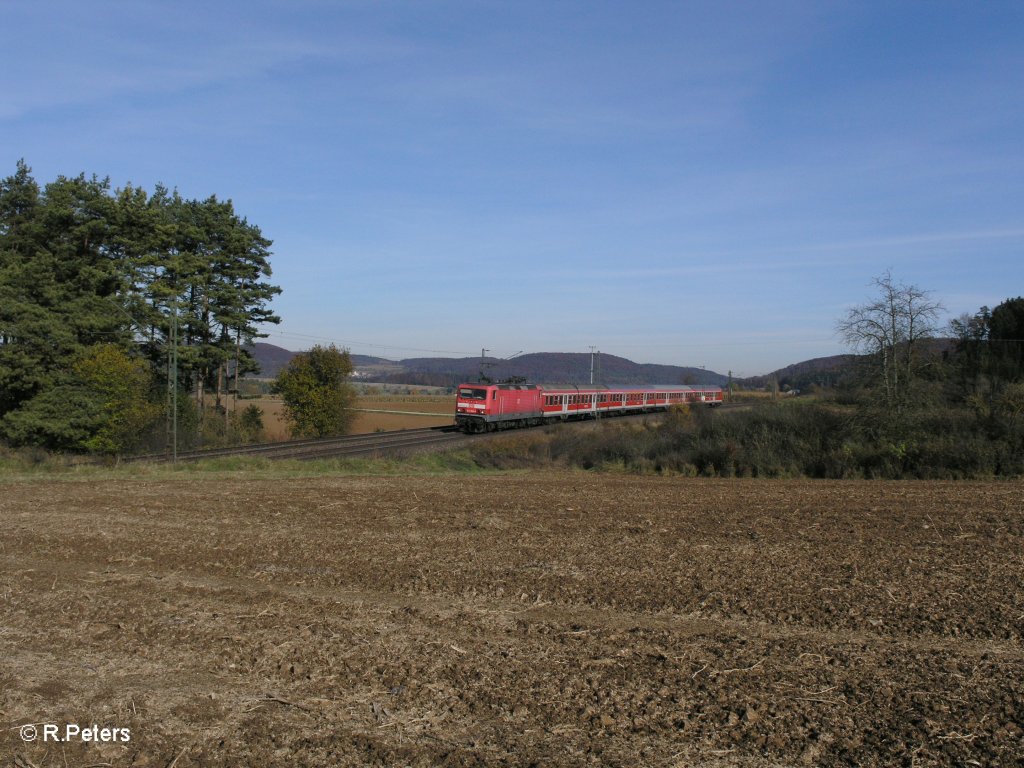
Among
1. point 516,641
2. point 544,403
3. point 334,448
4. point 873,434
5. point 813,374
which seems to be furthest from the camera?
point 813,374

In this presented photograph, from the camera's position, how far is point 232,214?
53.8 m

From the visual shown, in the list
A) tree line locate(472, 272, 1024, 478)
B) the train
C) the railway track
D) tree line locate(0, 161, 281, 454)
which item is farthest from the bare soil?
the train

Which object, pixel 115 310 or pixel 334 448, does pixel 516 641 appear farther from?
pixel 115 310

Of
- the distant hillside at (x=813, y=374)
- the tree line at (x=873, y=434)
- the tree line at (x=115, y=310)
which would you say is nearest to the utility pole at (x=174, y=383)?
the tree line at (x=115, y=310)

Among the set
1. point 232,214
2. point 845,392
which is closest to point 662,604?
point 845,392

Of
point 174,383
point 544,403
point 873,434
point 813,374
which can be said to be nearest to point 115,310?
point 174,383

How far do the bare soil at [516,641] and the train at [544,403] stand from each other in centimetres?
3351

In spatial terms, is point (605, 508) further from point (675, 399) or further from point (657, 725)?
point (675, 399)

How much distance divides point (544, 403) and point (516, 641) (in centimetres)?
4713

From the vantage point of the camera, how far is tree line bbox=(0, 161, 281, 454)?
128 feet

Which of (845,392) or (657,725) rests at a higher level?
(845,392)

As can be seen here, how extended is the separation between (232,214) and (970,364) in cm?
4918

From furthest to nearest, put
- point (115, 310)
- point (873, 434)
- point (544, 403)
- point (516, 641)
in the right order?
point (544, 403) → point (115, 310) → point (873, 434) → point (516, 641)

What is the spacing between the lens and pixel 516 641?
653 centimetres
